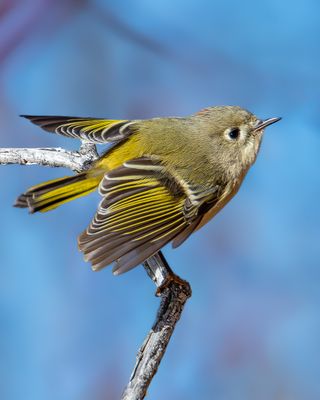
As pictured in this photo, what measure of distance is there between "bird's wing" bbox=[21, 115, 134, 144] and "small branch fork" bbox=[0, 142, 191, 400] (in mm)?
40

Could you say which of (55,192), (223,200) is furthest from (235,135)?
(55,192)

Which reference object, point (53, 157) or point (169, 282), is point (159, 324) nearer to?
point (169, 282)

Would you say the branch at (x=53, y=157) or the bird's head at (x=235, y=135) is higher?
the branch at (x=53, y=157)

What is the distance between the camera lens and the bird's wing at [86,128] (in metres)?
1.41

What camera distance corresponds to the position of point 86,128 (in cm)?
145

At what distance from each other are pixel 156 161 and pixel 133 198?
93 mm

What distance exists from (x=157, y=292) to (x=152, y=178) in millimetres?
207

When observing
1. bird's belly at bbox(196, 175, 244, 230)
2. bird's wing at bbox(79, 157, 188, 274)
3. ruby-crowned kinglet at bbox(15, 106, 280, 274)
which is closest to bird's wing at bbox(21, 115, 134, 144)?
ruby-crowned kinglet at bbox(15, 106, 280, 274)

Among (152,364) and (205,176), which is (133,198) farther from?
(152,364)

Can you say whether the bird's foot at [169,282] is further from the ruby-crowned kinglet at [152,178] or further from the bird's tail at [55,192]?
the bird's tail at [55,192]

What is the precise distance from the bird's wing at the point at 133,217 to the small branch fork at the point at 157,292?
0.09 meters

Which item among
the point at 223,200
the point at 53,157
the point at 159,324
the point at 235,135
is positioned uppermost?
the point at 53,157

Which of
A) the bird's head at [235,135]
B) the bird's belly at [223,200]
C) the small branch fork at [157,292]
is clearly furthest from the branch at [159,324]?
the bird's head at [235,135]

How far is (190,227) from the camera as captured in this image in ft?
4.17
